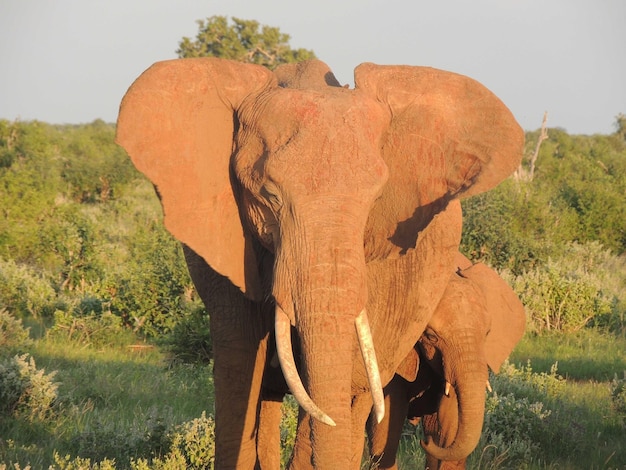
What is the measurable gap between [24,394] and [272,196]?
354cm

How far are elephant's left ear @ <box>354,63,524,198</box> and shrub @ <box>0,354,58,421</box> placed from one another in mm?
3435

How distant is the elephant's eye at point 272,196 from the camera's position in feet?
12.1

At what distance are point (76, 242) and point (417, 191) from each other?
27.7 ft

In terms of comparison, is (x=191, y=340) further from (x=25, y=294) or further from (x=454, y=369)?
(x=454, y=369)

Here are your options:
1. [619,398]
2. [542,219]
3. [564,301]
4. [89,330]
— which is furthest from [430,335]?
[542,219]

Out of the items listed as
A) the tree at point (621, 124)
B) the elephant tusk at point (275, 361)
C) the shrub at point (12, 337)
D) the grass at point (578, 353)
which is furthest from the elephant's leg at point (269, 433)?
the tree at point (621, 124)

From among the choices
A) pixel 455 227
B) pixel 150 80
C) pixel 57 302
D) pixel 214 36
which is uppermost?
pixel 214 36

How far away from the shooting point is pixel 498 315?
5648 millimetres

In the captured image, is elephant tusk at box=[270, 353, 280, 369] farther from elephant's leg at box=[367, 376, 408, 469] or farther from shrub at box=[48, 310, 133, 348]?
shrub at box=[48, 310, 133, 348]

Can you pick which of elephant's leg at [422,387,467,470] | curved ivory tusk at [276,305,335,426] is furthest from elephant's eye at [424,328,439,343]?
curved ivory tusk at [276,305,335,426]

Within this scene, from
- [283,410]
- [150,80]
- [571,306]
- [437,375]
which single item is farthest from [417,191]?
[571,306]

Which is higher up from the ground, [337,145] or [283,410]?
[337,145]

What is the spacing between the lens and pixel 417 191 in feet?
13.6

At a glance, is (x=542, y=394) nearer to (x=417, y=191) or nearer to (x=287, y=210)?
(x=417, y=191)
